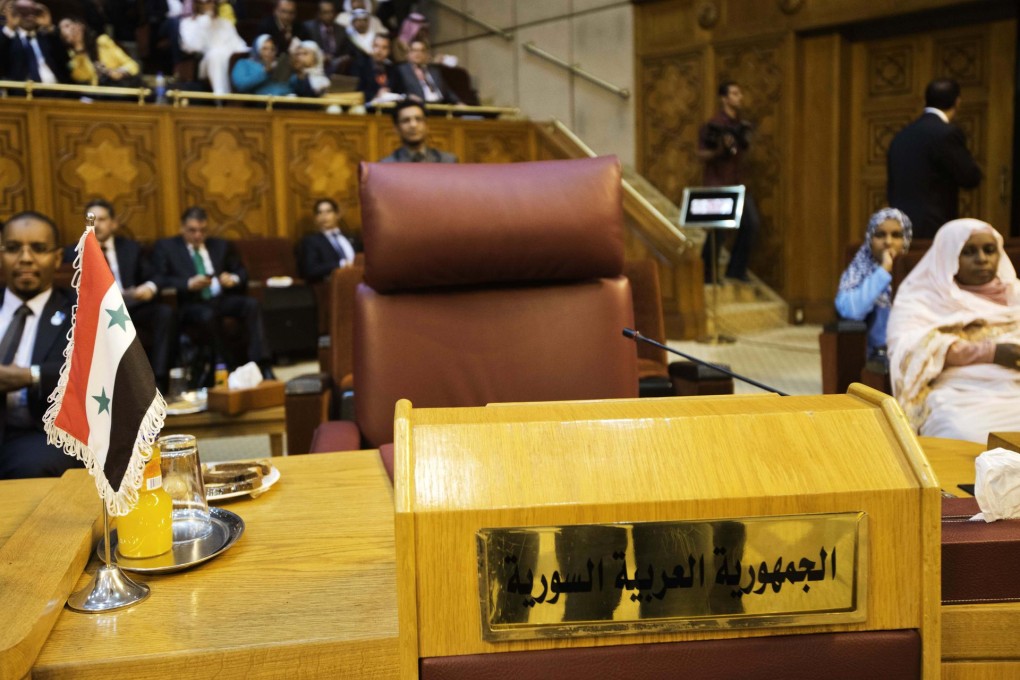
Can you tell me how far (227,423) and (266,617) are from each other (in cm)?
246

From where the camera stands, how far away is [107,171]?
238 inches

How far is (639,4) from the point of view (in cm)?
803

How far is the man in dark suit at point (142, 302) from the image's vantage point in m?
5.09

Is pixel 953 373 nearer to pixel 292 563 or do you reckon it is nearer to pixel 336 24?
pixel 292 563

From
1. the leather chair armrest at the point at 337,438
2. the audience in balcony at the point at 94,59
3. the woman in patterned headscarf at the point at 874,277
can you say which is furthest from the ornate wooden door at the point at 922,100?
the leather chair armrest at the point at 337,438

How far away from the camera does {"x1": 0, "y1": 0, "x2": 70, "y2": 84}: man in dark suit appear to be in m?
6.17

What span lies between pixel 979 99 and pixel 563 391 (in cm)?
581

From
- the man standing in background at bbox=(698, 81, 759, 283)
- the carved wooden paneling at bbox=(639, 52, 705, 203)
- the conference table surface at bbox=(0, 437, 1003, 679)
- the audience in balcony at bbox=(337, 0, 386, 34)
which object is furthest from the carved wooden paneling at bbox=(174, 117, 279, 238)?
the conference table surface at bbox=(0, 437, 1003, 679)

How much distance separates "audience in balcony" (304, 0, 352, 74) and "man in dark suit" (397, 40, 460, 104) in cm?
59

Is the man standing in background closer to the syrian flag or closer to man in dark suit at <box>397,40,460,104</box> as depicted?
man in dark suit at <box>397,40,460,104</box>

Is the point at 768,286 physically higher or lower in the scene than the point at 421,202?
lower

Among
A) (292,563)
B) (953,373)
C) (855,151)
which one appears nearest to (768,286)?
(855,151)

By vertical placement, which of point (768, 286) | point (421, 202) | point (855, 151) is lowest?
point (768, 286)

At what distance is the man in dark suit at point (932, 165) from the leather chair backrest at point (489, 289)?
10.1 feet
